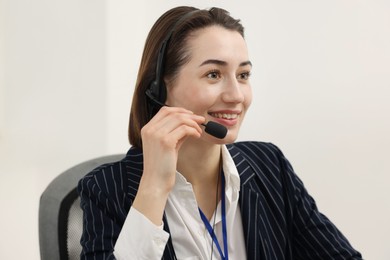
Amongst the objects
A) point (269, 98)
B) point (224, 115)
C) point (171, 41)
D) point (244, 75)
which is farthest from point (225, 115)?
point (269, 98)

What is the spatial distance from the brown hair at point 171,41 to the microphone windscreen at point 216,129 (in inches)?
7.2

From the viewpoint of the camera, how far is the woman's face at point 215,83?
4.19 ft

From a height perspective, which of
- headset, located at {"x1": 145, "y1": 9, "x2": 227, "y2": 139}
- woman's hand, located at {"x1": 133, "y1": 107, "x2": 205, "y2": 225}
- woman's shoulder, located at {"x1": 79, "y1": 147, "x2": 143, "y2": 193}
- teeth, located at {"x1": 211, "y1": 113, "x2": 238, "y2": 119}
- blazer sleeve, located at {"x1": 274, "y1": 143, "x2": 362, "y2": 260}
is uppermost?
headset, located at {"x1": 145, "y1": 9, "x2": 227, "y2": 139}

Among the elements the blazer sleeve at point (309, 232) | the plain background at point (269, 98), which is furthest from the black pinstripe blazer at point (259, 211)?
the plain background at point (269, 98)

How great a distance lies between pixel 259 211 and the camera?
1.38 meters

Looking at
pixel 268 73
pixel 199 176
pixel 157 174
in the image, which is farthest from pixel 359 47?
pixel 157 174

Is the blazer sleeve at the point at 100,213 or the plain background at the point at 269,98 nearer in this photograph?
the blazer sleeve at the point at 100,213

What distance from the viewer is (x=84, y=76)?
2264mm

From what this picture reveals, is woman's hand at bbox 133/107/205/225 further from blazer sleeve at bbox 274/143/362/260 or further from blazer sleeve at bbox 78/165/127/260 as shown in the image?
blazer sleeve at bbox 274/143/362/260

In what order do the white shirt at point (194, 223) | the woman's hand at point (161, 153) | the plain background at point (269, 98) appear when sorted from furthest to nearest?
the plain background at point (269, 98), the white shirt at point (194, 223), the woman's hand at point (161, 153)

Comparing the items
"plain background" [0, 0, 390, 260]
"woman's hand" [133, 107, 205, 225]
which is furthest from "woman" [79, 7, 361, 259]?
"plain background" [0, 0, 390, 260]

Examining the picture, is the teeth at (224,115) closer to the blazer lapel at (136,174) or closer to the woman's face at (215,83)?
the woman's face at (215,83)

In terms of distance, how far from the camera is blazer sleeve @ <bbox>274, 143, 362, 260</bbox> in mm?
1350

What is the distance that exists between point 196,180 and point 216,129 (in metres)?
0.23
